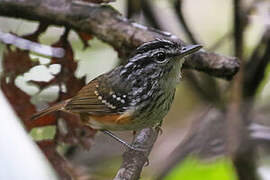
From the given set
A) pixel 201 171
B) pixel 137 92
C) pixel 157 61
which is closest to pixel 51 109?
pixel 137 92

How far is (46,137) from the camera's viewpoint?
3.18 metres

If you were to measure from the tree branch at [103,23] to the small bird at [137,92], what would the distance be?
0.14 metres

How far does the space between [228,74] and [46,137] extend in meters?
1.21

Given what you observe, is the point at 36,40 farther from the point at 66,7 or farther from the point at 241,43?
the point at 241,43

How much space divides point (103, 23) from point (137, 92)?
0.47 m

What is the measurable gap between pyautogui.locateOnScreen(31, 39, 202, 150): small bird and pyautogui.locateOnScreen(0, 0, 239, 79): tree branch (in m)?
0.14

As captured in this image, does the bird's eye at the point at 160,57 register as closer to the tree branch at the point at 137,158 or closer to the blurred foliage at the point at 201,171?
the tree branch at the point at 137,158

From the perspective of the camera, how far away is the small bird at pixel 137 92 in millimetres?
2631

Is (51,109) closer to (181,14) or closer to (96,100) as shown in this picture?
(96,100)

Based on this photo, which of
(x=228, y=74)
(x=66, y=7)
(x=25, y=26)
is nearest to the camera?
(x=228, y=74)

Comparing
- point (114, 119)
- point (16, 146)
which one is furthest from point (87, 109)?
point (16, 146)

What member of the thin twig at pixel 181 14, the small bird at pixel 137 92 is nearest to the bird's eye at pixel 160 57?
the small bird at pixel 137 92

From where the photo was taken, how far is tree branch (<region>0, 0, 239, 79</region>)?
8.59 feet

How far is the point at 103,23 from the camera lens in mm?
2971
